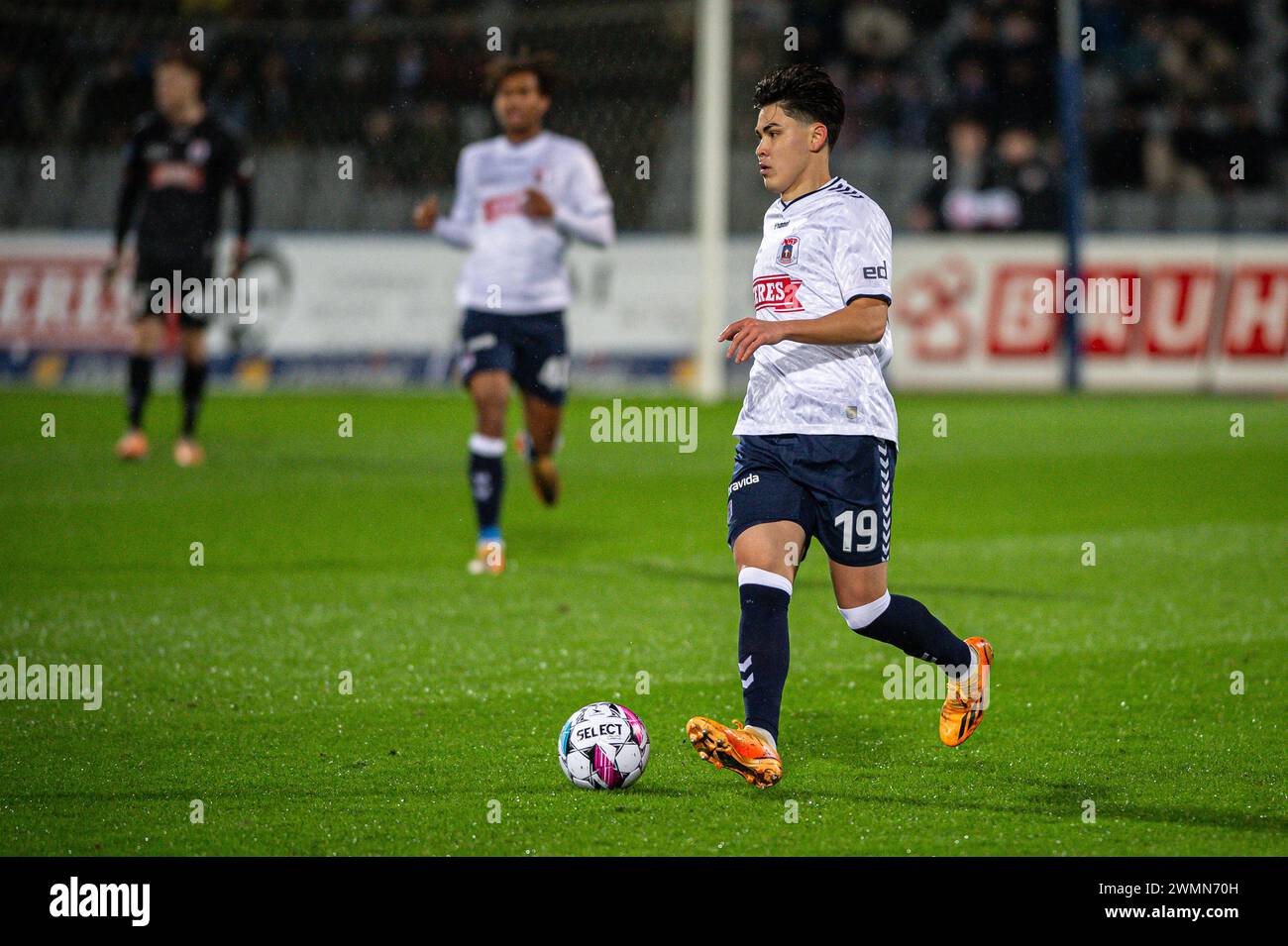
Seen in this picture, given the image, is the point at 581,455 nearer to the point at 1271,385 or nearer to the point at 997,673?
the point at 997,673

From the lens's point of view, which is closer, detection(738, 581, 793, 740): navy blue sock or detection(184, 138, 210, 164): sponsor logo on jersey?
detection(738, 581, 793, 740): navy blue sock

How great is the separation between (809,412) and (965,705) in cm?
94

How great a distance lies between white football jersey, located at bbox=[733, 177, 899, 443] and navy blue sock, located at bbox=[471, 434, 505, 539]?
3289 millimetres

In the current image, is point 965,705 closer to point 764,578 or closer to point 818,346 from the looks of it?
point 764,578

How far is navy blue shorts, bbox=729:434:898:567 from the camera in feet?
14.5

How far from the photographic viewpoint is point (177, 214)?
37.3 ft

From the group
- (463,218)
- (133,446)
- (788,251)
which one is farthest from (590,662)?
(133,446)

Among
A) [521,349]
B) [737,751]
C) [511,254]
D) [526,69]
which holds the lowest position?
[737,751]

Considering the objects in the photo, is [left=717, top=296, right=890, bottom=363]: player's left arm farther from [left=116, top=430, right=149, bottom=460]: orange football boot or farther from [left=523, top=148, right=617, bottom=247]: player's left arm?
[left=116, top=430, right=149, bottom=460]: orange football boot

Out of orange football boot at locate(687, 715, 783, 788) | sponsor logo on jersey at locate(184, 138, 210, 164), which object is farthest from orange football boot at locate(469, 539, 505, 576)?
sponsor logo on jersey at locate(184, 138, 210, 164)

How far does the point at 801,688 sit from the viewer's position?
5652 millimetres

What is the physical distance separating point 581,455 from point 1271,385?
8.18 metres

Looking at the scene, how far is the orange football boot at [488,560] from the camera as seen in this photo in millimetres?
7766

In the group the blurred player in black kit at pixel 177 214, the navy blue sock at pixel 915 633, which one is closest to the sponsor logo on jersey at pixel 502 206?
the blurred player in black kit at pixel 177 214
